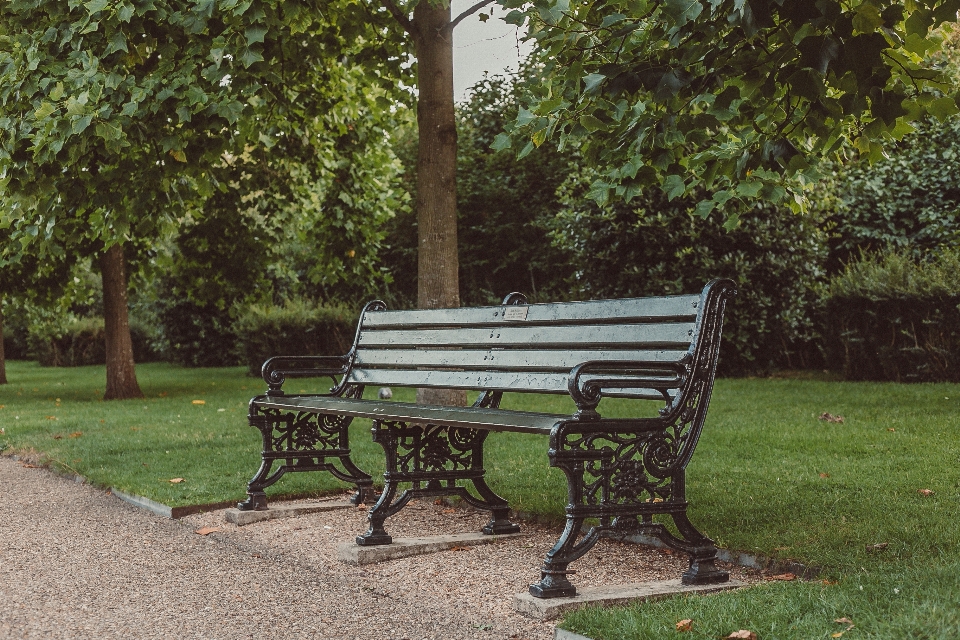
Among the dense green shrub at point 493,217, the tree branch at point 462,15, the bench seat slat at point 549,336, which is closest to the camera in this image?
the bench seat slat at point 549,336

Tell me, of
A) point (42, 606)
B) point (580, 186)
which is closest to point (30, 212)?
point (42, 606)

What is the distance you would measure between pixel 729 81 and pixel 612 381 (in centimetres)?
185

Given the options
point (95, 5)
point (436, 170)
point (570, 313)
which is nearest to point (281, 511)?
point (570, 313)

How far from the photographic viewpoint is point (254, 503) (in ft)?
21.1

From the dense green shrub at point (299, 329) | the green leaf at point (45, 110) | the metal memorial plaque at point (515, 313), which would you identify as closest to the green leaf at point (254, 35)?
the green leaf at point (45, 110)

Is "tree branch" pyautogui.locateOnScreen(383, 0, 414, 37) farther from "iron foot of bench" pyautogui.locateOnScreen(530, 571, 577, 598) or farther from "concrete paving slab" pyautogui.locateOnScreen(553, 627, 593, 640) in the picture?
"concrete paving slab" pyautogui.locateOnScreen(553, 627, 593, 640)

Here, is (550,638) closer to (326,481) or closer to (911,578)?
(911,578)

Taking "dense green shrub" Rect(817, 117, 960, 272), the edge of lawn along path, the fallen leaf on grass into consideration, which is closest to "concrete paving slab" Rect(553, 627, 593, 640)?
the fallen leaf on grass

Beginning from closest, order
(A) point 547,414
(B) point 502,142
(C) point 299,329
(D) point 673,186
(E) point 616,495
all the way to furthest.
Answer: (E) point 616,495 → (A) point 547,414 → (B) point 502,142 → (D) point 673,186 → (C) point 299,329

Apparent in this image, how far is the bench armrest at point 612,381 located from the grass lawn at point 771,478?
843 mm

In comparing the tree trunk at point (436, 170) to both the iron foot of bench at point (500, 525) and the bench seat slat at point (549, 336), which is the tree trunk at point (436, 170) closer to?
the bench seat slat at point (549, 336)

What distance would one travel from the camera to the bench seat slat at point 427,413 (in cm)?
443

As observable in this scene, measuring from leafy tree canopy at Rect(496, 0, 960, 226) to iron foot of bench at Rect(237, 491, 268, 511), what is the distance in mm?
2832

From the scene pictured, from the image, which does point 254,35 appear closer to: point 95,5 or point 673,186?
point 95,5
